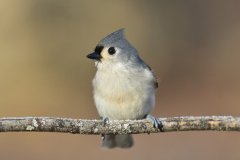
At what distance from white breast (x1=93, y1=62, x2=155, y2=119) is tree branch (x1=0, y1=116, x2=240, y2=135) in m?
0.72

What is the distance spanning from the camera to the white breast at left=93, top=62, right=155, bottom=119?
554cm

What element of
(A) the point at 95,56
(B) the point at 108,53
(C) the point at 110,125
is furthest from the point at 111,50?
(C) the point at 110,125

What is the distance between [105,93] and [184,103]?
6.67m

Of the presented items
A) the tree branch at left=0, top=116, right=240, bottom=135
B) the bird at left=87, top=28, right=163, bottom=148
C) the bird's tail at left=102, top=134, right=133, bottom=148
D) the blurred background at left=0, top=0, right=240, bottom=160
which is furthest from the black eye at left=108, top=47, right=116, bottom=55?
the blurred background at left=0, top=0, right=240, bottom=160

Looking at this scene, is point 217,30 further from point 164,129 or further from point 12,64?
point 164,129

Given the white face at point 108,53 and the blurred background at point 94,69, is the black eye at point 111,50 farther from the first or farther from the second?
the blurred background at point 94,69

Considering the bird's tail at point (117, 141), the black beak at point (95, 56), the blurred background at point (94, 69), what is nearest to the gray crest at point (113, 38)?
the black beak at point (95, 56)

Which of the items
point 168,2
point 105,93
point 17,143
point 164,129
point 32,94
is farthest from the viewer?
point 168,2

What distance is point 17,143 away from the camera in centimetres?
1030

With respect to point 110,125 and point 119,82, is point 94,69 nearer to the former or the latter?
point 119,82

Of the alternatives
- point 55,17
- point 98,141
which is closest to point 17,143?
point 98,141

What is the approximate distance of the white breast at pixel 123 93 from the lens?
554 centimetres

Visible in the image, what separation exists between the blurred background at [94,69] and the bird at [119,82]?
404 cm

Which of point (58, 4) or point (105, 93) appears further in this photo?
point (58, 4)
